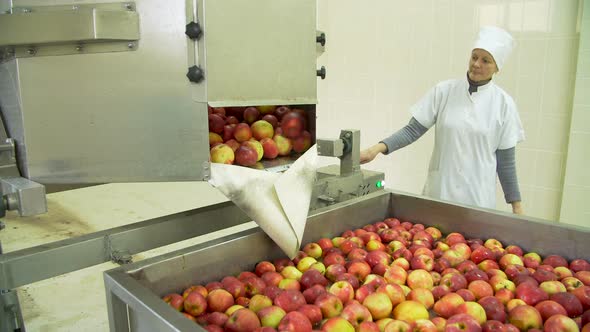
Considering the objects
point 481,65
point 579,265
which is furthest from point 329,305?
point 481,65

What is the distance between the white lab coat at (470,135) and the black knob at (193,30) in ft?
5.14

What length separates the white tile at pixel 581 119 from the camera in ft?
8.57

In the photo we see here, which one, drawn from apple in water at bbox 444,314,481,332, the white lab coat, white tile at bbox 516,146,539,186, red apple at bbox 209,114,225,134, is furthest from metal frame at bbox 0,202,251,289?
white tile at bbox 516,146,539,186

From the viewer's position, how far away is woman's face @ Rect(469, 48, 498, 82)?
221 centimetres

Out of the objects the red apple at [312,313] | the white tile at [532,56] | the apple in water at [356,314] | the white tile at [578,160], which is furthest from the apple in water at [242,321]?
the white tile at [532,56]

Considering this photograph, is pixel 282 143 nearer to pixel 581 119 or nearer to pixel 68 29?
pixel 68 29

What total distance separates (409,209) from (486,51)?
2.94 feet

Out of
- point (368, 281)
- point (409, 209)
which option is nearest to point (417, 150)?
point (409, 209)

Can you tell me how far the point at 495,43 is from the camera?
219 cm

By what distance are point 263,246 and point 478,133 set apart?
135 cm

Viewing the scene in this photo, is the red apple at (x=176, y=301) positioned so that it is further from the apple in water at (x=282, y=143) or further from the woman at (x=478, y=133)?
the woman at (x=478, y=133)

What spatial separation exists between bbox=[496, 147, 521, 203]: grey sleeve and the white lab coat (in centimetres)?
3

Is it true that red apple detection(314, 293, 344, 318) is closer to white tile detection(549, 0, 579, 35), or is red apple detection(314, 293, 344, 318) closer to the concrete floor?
the concrete floor

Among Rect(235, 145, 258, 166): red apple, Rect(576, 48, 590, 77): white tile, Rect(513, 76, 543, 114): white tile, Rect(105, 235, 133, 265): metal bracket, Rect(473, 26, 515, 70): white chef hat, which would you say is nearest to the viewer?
Rect(105, 235, 133, 265): metal bracket
